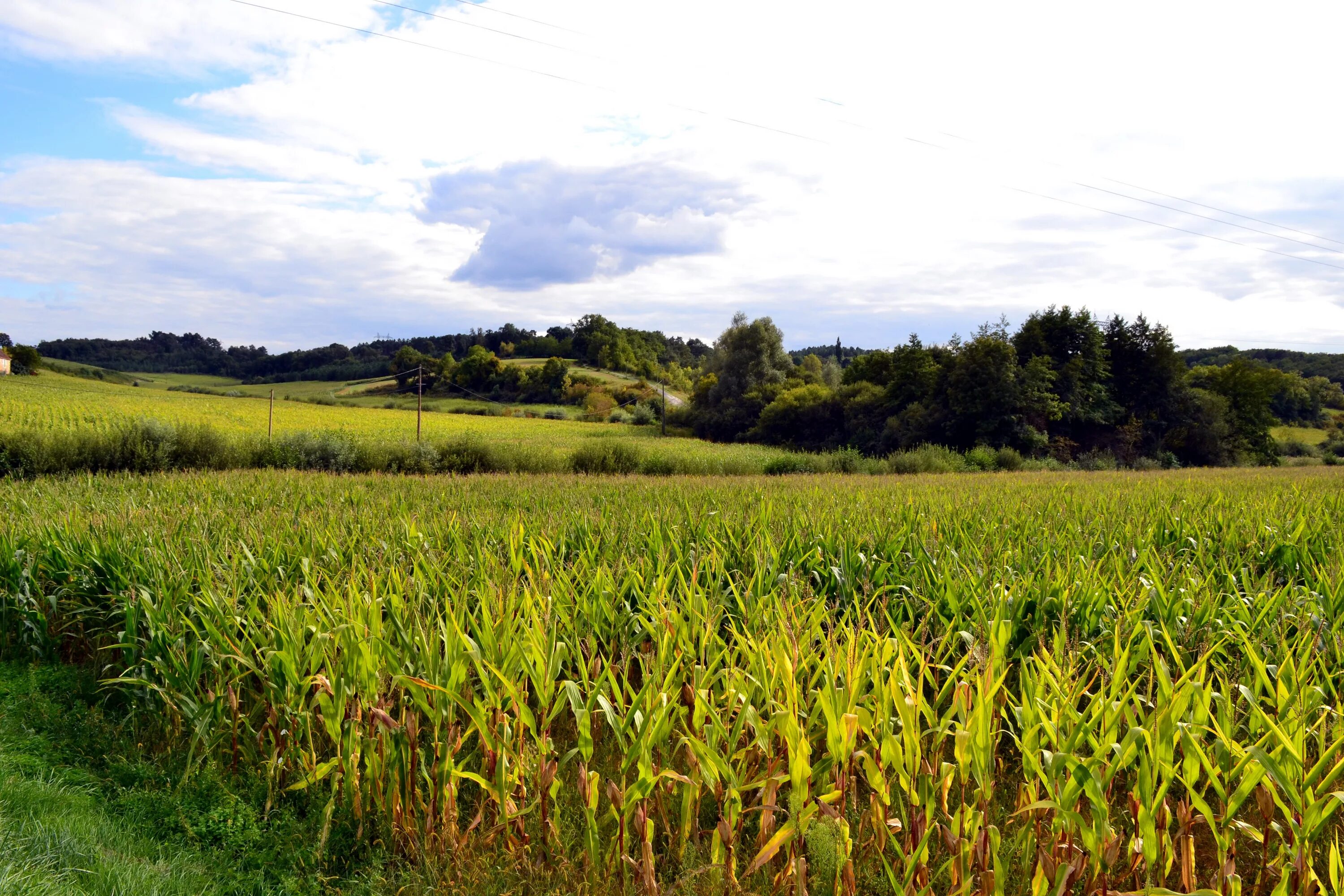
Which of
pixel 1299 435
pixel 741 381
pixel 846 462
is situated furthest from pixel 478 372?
pixel 1299 435

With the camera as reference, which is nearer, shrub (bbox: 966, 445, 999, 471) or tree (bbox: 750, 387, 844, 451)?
shrub (bbox: 966, 445, 999, 471)

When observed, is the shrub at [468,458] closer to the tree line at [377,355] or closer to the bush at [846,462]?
the bush at [846,462]

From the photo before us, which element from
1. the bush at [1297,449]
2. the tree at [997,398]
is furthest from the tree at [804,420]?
the bush at [1297,449]

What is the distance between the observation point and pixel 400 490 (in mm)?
13156

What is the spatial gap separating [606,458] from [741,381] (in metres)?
31.6

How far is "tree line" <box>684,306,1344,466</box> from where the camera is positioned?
1503 inches

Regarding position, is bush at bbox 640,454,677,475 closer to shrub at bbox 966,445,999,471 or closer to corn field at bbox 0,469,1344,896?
shrub at bbox 966,445,999,471

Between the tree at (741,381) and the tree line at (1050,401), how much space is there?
3067 mm

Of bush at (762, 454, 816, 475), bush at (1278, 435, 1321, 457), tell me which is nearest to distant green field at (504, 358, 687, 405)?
bush at (1278, 435, 1321, 457)

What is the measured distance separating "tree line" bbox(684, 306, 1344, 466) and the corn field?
3248 cm

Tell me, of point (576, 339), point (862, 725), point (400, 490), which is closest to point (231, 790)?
point (862, 725)

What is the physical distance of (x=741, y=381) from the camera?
54250 mm

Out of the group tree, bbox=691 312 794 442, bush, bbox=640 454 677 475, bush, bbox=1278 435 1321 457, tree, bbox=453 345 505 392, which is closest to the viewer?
bush, bbox=640 454 677 475

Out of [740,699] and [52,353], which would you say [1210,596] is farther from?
[52,353]
